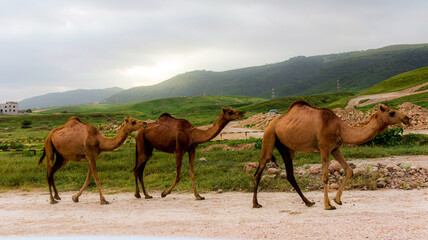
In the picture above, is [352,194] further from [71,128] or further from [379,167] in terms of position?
[71,128]

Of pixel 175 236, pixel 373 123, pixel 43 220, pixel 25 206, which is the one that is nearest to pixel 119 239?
pixel 175 236

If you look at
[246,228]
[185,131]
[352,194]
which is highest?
[185,131]

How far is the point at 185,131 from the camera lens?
10.1 m

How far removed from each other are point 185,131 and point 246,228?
452cm

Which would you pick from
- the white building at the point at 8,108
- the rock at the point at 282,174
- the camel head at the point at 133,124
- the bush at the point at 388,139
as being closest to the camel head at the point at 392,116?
the rock at the point at 282,174

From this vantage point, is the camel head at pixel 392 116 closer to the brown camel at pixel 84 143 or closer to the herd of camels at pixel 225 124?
the herd of camels at pixel 225 124

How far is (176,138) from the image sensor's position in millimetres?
10047

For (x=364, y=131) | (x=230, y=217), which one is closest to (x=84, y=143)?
(x=230, y=217)

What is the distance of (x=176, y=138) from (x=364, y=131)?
219 inches

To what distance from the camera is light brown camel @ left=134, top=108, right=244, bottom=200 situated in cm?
977

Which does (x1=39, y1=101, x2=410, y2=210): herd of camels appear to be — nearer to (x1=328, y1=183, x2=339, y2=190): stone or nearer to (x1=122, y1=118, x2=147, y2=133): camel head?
(x1=122, y1=118, x2=147, y2=133): camel head

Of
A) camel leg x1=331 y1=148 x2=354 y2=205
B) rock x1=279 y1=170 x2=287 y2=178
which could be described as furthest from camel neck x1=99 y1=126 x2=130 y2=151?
camel leg x1=331 y1=148 x2=354 y2=205

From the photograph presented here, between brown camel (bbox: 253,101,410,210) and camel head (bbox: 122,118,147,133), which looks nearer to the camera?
brown camel (bbox: 253,101,410,210)

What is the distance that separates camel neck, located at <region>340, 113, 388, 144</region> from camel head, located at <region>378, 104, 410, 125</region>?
0.42 ft
